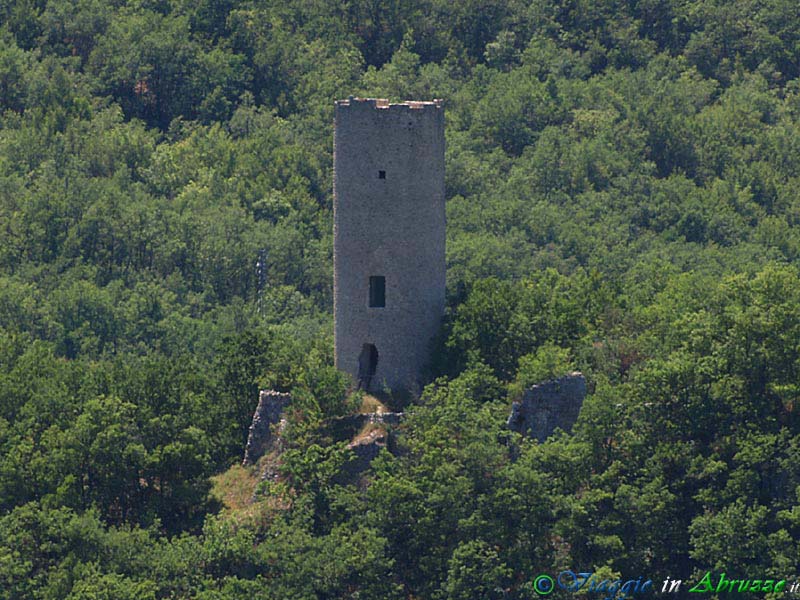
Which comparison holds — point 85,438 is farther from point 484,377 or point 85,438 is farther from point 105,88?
point 105,88

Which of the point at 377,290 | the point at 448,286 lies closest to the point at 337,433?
the point at 377,290

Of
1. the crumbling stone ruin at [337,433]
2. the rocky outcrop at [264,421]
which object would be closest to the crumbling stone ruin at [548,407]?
the crumbling stone ruin at [337,433]

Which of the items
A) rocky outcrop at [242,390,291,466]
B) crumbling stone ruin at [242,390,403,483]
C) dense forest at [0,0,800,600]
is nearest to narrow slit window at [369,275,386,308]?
dense forest at [0,0,800,600]

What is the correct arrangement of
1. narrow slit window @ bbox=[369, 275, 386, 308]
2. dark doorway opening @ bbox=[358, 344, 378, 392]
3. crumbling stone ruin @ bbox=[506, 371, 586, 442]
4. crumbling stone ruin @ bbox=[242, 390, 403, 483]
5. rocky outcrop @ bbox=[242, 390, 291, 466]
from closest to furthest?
1. crumbling stone ruin @ bbox=[242, 390, 403, 483]
2. crumbling stone ruin @ bbox=[506, 371, 586, 442]
3. rocky outcrop @ bbox=[242, 390, 291, 466]
4. narrow slit window @ bbox=[369, 275, 386, 308]
5. dark doorway opening @ bbox=[358, 344, 378, 392]

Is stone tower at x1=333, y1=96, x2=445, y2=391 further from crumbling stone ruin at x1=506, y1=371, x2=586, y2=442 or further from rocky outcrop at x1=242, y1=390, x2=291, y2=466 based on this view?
crumbling stone ruin at x1=506, y1=371, x2=586, y2=442

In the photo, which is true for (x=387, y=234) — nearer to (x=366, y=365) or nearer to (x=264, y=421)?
(x=366, y=365)

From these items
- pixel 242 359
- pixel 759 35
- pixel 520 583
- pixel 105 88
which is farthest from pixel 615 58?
pixel 520 583
